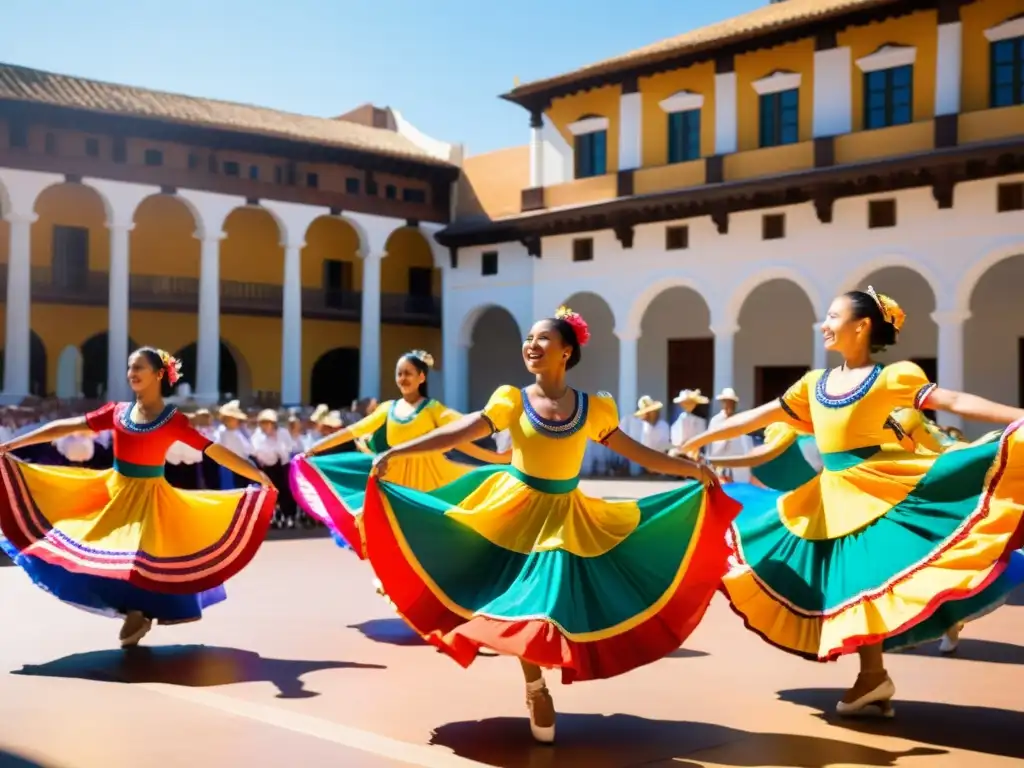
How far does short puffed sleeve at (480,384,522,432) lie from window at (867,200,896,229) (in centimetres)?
2021

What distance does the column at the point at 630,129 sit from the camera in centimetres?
2969

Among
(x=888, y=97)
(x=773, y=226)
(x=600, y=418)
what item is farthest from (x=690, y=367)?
(x=600, y=418)

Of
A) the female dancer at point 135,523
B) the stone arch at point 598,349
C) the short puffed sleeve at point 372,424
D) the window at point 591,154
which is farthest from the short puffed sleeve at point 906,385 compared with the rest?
the stone arch at point 598,349

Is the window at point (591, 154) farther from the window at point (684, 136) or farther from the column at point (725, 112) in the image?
the column at point (725, 112)

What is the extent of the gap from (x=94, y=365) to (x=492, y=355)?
11.2 metres

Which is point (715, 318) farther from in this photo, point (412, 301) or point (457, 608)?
point (457, 608)

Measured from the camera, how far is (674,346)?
3167cm

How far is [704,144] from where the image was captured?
93.8 feet

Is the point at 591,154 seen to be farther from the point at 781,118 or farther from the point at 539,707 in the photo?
the point at 539,707

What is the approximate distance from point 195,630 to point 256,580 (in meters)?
2.77

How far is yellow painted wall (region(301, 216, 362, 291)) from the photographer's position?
3694cm

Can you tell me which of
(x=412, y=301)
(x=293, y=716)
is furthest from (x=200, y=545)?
(x=412, y=301)

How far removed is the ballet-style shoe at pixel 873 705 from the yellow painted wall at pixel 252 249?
30769 mm

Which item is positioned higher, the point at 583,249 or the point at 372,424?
the point at 583,249
